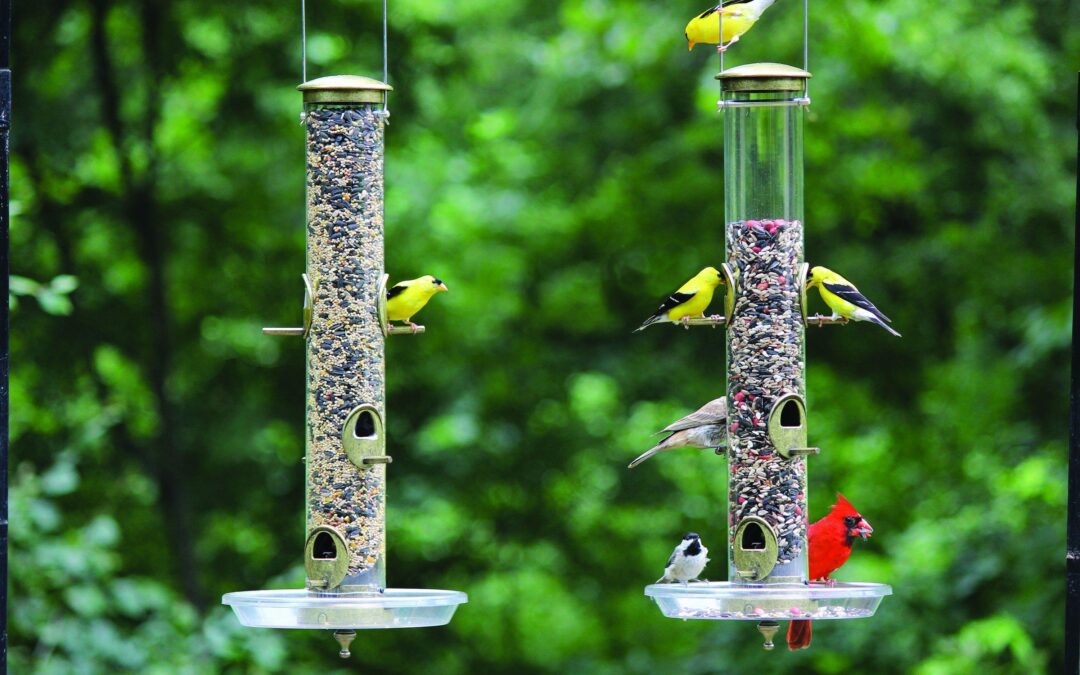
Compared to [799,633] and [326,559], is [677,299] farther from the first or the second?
[326,559]

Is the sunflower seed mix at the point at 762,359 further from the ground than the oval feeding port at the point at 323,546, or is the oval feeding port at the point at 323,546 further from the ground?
the sunflower seed mix at the point at 762,359

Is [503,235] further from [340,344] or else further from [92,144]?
[340,344]

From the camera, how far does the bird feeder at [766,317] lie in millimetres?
6105

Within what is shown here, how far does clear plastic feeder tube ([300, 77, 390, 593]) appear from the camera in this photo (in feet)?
20.1

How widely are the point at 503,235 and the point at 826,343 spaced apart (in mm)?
2698

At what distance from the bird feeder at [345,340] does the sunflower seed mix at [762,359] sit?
1.20m

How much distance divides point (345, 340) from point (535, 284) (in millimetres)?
8647

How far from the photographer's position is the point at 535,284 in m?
14.9

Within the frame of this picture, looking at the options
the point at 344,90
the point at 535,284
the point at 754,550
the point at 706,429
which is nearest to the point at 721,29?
the point at 344,90

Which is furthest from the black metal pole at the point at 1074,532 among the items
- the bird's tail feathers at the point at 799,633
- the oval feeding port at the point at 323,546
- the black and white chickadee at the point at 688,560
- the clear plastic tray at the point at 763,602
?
the black and white chickadee at the point at 688,560

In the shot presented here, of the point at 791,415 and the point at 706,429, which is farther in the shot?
the point at 706,429

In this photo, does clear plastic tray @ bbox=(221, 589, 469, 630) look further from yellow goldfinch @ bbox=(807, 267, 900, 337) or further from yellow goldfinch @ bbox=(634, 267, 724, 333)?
yellow goldfinch @ bbox=(807, 267, 900, 337)

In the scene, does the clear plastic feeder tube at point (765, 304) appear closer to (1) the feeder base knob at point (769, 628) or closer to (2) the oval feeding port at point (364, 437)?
(1) the feeder base knob at point (769, 628)

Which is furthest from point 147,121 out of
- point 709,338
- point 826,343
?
point 826,343
